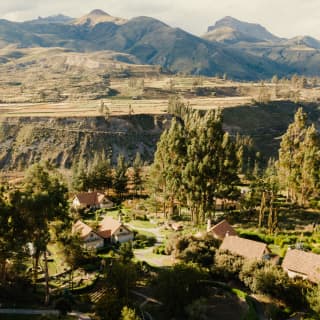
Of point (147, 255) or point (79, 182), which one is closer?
point (147, 255)

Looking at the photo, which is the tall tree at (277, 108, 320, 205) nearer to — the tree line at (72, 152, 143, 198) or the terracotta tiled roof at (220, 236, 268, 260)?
the terracotta tiled roof at (220, 236, 268, 260)

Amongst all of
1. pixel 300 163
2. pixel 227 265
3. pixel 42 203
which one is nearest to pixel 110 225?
pixel 227 265

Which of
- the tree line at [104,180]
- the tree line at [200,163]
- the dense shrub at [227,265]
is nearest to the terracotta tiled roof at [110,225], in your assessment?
the tree line at [200,163]

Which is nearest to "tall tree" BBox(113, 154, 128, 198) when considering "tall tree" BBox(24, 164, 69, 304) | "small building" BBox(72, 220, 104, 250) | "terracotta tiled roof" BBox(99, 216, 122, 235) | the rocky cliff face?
"terracotta tiled roof" BBox(99, 216, 122, 235)

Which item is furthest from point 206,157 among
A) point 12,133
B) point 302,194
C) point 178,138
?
point 12,133

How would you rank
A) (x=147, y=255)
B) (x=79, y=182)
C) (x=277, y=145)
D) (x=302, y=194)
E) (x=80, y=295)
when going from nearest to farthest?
1. (x=80, y=295)
2. (x=147, y=255)
3. (x=302, y=194)
4. (x=79, y=182)
5. (x=277, y=145)

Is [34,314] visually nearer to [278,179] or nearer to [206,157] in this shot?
[206,157]
